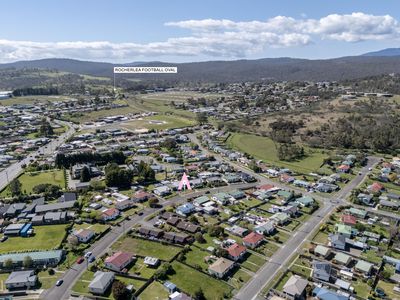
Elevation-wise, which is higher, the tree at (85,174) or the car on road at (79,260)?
the tree at (85,174)

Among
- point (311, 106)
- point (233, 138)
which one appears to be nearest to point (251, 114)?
point (311, 106)

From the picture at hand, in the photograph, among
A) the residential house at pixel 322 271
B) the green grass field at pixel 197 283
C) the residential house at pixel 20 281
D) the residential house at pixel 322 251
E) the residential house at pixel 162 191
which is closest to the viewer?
the green grass field at pixel 197 283

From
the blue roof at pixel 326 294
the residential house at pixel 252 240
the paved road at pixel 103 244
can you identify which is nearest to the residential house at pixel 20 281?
the paved road at pixel 103 244

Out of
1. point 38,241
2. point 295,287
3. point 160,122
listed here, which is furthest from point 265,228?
point 160,122

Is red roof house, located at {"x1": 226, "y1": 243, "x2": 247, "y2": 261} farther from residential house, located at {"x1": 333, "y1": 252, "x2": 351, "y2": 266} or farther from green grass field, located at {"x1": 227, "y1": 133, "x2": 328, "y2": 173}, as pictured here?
green grass field, located at {"x1": 227, "y1": 133, "x2": 328, "y2": 173}

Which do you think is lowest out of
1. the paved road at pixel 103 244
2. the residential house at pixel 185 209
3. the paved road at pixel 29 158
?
the paved road at pixel 29 158

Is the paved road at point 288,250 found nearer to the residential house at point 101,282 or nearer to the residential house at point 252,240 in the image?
the residential house at point 252,240

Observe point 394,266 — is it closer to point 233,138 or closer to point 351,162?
point 351,162
